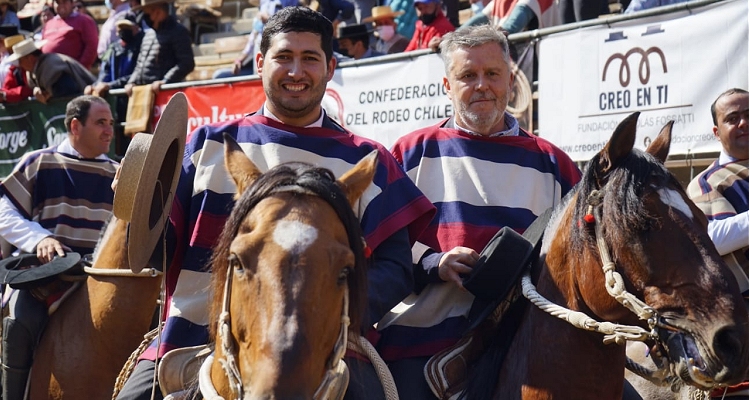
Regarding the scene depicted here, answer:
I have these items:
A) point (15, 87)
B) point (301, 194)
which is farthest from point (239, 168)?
point (15, 87)

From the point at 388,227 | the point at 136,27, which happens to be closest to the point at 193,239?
the point at 388,227

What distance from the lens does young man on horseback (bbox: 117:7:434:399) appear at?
4.00 meters

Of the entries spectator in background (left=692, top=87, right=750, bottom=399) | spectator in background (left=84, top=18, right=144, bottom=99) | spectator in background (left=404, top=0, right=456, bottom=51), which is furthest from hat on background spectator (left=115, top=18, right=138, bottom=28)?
spectator in background (left=692, top=87, right=750, bottom=399)

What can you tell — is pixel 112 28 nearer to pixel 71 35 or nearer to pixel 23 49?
pixel 71 35

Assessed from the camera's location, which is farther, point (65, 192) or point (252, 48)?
point (252, 48)

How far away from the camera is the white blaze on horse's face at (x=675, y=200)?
3.52 meters

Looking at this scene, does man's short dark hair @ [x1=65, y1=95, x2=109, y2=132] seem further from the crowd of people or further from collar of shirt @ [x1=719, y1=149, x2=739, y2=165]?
collar of shirt @ [x1=719, y1=149, x2=739, y2=165]

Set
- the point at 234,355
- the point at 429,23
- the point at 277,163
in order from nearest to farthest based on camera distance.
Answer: the point at 234,355 → the point at 277,163 → the point at 429,23

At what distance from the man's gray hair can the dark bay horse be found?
101 cm

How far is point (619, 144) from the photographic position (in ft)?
12.0

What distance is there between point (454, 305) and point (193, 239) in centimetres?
111

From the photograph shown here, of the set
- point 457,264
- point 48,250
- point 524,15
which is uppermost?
point 524,15

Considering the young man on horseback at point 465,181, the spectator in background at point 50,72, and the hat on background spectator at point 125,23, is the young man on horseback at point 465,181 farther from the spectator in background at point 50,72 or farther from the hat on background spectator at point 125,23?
the hat on background spectator at point 125,23

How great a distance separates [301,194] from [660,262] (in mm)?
1203
